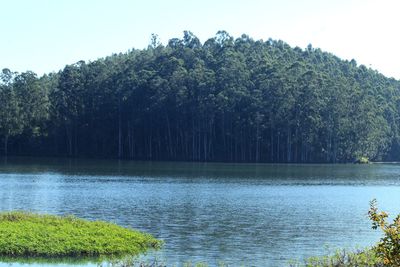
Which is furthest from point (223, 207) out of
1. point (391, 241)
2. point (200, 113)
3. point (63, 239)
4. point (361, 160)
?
point (361, 160)

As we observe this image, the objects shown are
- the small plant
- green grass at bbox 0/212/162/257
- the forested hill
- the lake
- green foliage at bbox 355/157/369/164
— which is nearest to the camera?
the small plant

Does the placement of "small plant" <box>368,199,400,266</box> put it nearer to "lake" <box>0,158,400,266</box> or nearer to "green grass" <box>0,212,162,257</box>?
"lake" <box>0,158,400,266</box>

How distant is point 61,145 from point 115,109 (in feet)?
44.3

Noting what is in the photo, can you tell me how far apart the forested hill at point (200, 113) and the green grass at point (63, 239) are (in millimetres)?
91263

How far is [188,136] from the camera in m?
125

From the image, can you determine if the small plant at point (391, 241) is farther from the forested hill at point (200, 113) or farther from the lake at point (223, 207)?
the forested hill at point (200, 113)

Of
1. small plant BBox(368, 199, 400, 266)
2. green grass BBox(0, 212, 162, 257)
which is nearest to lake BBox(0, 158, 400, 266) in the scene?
green grass BBox(0, 212, 162, 257)

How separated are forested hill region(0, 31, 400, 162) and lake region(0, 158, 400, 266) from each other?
42538mm

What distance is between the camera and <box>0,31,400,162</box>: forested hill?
122 meters

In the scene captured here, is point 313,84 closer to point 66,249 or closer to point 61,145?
point 61,145

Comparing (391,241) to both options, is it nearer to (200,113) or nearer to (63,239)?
(63,239)

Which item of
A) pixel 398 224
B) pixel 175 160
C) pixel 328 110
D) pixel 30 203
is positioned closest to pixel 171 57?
pixel 175 160

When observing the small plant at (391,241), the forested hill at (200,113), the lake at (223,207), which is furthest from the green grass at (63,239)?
the forested hill at (200,113)

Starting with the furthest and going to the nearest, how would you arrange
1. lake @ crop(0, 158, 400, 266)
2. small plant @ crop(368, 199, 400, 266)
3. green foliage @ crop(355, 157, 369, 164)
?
green foliage @ crop(355, 157, 369, 164)
lake @ crop(0, 158, 400, 266)
small plant @ crop(368, 199, 400, 266)
